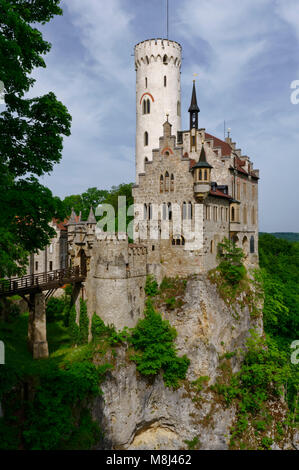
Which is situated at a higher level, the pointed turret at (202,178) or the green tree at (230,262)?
the pointed turret at (202,178)

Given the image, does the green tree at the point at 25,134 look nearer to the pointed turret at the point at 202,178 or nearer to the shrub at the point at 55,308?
the pointed turret at the point at 202,178

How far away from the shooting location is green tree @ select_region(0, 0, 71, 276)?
1480 centimetres

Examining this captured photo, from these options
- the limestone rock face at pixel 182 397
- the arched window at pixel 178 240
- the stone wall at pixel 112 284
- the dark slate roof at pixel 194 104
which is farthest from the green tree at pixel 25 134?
the dark slate roof at pixel 194 104

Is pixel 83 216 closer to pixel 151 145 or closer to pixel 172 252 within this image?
pixel 151 145

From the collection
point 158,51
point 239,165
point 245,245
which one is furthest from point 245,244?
point 158,51

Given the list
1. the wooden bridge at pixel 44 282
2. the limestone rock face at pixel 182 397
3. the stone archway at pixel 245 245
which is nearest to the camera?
the wooden bridge at pixel 44 282

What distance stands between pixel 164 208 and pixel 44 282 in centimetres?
1275

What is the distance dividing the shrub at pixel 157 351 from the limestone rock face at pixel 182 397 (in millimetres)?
620

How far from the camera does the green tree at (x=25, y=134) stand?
14.8 meters

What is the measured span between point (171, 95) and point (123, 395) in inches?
1179

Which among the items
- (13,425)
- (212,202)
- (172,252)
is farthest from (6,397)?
(212,202)

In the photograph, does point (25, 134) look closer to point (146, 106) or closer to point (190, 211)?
point (190, 211)

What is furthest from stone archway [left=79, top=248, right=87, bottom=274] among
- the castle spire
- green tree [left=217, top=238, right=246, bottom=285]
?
the castle spire

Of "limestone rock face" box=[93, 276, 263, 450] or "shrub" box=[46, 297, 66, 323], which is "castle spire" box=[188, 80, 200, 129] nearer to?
"limestone rock face" box=[93, 276, 263, 450]
